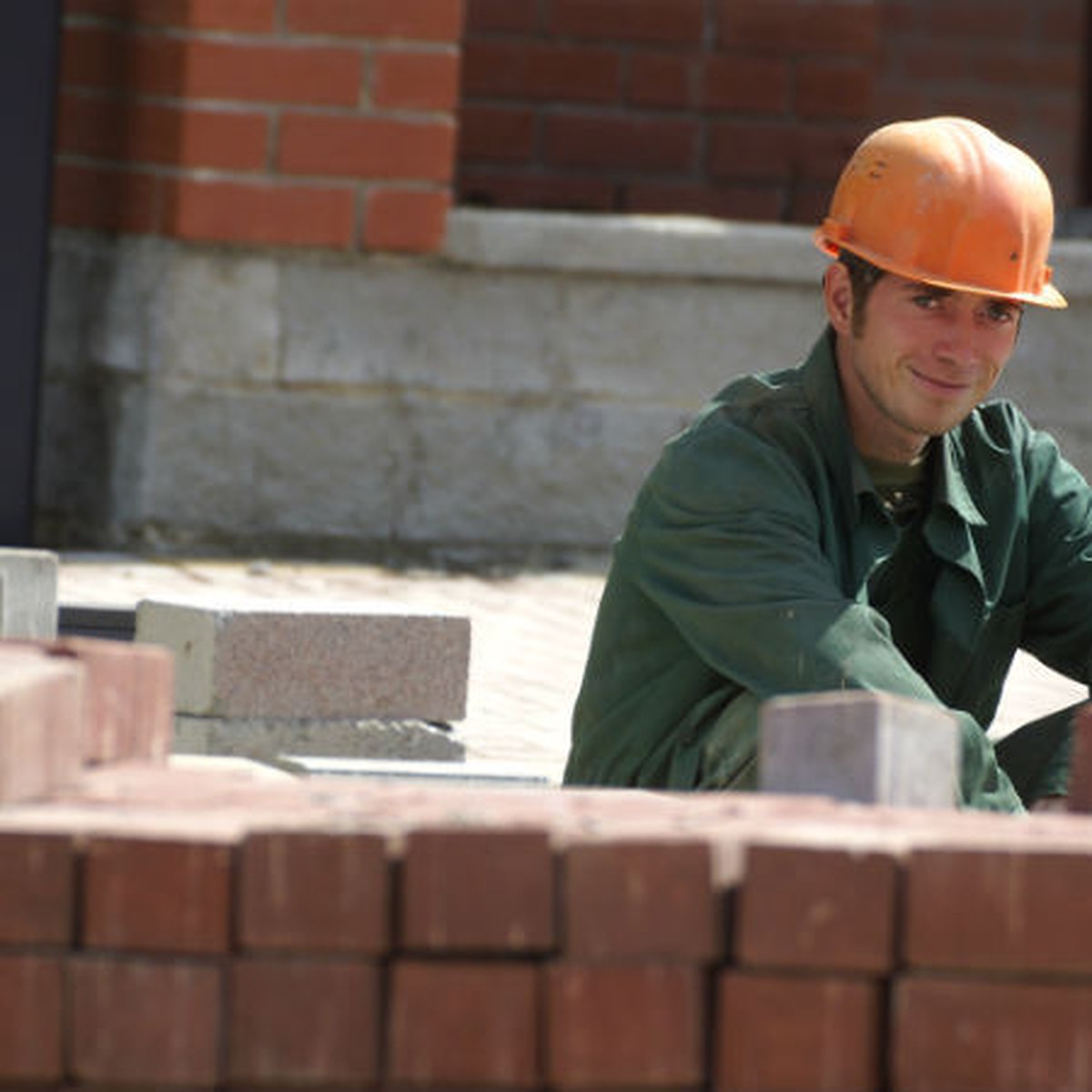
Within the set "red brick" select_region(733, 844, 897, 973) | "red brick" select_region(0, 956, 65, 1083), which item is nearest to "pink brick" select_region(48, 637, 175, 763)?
"red brick" select_region(0, 956, 65, 1083)

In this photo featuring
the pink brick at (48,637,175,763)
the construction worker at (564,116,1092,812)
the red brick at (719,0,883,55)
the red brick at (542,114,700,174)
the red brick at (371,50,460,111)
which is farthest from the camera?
the red brick at (542,114,700,174)

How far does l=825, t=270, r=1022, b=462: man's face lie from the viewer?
4.69 meters

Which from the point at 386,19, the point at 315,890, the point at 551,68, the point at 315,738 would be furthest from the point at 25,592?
the point at 551,68

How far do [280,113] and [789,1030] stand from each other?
19.0 ft

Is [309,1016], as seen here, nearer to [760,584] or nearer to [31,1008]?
[31,1008]

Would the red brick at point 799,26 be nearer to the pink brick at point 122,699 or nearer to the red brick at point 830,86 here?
the red brick at point 830,86

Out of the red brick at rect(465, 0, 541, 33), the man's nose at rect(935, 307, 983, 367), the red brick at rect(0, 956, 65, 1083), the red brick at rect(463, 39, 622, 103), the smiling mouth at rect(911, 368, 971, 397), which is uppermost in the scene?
the red brick at rect(465, 0, 541, 33)

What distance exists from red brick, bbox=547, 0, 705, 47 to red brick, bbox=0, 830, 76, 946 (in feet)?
22.8

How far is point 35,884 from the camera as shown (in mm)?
2916

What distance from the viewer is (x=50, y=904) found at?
2.92 m

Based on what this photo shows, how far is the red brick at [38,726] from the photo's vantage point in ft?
9.88

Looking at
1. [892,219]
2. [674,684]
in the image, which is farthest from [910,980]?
[892,219]

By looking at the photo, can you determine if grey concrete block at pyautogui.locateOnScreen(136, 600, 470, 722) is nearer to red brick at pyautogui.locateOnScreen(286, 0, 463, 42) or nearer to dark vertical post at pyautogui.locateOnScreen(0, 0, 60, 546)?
dark vertical post at pyautogui.locateOnScreen(0, 0, 60, 546)

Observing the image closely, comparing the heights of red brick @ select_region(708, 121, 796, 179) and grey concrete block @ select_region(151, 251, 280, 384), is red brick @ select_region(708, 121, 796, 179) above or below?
above
